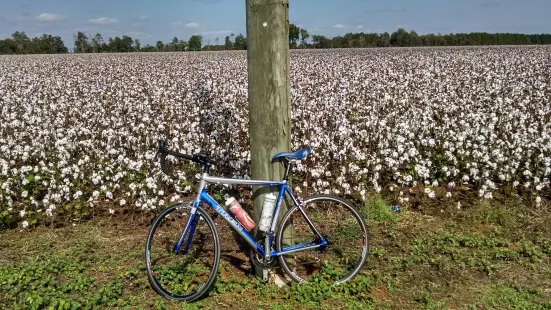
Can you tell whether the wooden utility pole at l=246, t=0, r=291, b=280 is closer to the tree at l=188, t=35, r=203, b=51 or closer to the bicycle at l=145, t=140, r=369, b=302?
the bicycle at l=145, t=140, r=369, b=302

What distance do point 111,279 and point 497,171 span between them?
6381 millimetres

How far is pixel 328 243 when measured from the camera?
5188 millimetres

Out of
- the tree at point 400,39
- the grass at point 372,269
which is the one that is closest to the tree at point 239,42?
the tree at point 400,39

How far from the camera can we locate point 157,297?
4.64m

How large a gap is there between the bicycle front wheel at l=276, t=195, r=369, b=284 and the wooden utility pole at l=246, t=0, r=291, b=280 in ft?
1.42

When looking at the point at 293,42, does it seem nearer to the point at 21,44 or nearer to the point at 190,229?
the point at 21,44

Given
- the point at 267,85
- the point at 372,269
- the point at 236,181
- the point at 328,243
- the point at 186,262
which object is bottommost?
the point at 372,269

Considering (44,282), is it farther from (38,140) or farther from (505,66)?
(505,66)

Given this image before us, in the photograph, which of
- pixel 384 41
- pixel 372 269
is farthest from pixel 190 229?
pixel 384 41

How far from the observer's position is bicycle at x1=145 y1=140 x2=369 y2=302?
456 cm

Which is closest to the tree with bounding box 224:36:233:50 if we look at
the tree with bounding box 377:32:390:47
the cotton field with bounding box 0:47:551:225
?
the tree with bounding box 377:32:390:47

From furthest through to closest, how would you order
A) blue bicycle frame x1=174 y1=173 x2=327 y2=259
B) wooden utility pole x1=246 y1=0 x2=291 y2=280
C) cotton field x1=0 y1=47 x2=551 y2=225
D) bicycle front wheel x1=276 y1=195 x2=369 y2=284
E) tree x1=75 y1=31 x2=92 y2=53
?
tree x1=75 y1=31 x2=92 y2=53 < cotton field x1=0 y1=47 x2=551 y2=225 < bicycle front wheel x1=276 y1=195 x2=369 y2=284 < blue bicycle frame x1=174 y1=173 x2=327 y2=259 < wooden utility pole x1=246 y1=0 x2=291 y2=280

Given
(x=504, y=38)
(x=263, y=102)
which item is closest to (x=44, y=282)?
(x=263, y=102)

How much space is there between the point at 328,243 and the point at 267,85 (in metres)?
1.97
